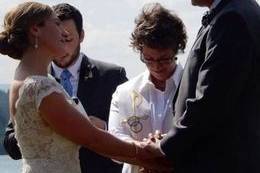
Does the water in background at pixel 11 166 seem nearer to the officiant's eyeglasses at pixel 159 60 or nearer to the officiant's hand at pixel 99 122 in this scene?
the officiant's hand at pixel 99 122

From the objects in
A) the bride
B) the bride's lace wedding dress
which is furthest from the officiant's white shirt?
the bride's lace wedding dress

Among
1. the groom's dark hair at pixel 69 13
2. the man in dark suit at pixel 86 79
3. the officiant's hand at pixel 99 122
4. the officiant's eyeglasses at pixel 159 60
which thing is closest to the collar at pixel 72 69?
the man in dark suit at pixel 86 79

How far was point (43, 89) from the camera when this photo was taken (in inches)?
180

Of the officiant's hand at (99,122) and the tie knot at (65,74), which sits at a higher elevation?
the tie knot at (65,74)

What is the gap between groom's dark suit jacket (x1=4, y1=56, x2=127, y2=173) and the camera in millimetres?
5766

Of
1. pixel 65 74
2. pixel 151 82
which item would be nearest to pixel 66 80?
pixel 65 74

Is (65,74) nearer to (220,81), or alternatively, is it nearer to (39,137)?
(39,137)

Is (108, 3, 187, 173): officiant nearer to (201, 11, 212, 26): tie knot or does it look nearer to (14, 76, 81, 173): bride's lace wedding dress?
(14, 76, 81, 173): bride's lace wedding dress

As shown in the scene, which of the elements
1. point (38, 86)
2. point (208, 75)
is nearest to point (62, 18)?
point (38, 86)

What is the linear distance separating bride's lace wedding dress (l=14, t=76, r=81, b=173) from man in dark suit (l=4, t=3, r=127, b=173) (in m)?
1.04

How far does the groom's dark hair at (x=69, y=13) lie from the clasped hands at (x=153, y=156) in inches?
55.4

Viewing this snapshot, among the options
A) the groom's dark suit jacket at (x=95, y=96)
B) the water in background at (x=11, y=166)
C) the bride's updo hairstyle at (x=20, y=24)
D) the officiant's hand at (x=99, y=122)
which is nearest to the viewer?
the bride's updo hairstyle at (x=20, y=24)

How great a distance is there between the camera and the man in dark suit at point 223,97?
432 cm

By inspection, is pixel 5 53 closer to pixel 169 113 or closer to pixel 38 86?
pixel 38 86
